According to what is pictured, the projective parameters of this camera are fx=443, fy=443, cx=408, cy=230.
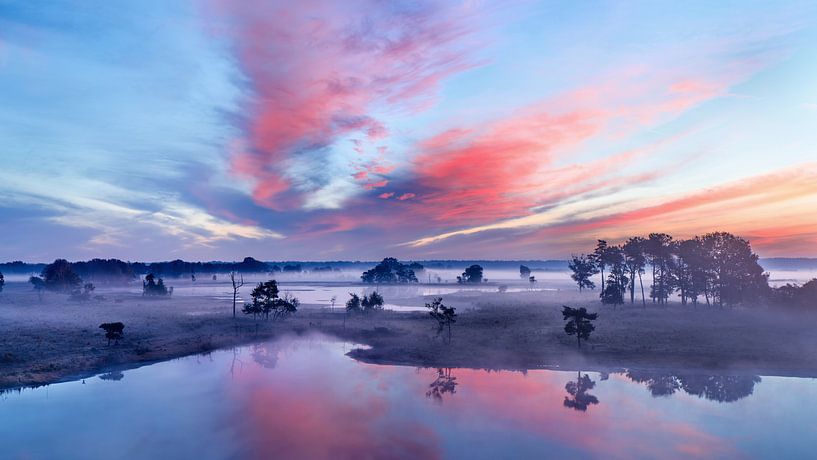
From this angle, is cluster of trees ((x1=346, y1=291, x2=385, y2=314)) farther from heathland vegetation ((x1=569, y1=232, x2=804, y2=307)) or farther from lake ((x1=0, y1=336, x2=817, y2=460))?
heathland vegetation ((x1=569, y1=232, x2=804, y2=307))

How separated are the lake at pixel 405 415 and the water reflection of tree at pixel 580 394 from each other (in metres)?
0.21

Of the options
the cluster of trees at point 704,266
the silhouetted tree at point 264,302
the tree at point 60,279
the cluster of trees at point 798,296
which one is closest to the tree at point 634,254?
the cluster of trees at point 704,266

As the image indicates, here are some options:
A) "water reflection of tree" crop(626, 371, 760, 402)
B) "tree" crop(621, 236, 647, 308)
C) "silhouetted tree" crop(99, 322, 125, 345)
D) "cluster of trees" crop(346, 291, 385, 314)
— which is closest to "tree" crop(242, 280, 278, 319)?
"cluster of trees" crop(346, 291, 385, 314)

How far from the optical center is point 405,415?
114 ft

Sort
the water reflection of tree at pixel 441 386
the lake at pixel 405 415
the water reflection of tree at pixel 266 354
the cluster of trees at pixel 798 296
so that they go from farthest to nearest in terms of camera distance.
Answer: the cluster of trees at pixel 798 296 → the water reflection of tree at pixel 266 354 → the water reflection of tree at pixel 441 386 → the lake at pixel 405 415

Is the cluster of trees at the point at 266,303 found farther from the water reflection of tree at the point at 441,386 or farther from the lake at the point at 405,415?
the water reflection of tree at the point at 441,386

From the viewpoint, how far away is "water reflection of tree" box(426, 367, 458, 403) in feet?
132

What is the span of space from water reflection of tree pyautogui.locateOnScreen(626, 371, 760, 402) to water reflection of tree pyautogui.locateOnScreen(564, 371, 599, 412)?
514 cm

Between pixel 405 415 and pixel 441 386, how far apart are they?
8.99m

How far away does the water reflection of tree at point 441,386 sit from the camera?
40.2 metres

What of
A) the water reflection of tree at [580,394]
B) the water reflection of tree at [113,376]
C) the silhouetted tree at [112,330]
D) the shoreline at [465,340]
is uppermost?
the silhouetted tree at [112,330]

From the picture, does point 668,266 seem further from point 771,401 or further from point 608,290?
point 771,401

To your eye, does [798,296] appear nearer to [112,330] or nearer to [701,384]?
[701,384]

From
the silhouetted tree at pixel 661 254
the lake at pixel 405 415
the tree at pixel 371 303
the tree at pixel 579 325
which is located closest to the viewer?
the lake at pixel 405 415
